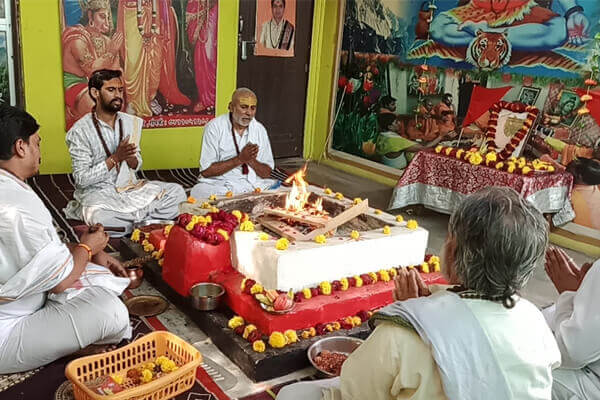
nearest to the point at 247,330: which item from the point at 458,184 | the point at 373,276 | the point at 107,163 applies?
the point at 373,276

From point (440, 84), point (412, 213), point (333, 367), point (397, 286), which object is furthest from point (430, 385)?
point (440, 84)

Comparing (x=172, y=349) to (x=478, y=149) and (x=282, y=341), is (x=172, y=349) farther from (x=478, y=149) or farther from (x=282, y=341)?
(x=478, y=149)

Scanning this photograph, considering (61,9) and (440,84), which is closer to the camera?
(61,9)

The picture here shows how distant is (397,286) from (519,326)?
64 cm

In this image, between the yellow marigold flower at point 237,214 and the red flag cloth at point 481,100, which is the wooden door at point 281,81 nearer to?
the red flag cloth at point 481,100

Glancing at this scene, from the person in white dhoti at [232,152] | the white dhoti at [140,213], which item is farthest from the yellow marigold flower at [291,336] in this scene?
the white dhoti at [140,213]

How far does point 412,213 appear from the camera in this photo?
6.91m

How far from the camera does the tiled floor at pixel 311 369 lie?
124 inches

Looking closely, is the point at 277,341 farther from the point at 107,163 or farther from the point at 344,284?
the point at 107,163

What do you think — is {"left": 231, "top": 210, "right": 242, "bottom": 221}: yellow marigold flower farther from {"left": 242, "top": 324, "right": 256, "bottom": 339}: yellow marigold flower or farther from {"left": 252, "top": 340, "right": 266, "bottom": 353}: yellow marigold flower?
{"left": 252, "top": 340, "right": 266, "bottom": 353}: yellow marigold flower

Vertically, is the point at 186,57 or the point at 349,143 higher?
the point at 186,57

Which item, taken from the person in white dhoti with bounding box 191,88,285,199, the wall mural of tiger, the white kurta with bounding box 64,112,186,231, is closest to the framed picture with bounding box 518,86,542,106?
the wall mural of tiger

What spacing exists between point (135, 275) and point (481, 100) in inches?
190

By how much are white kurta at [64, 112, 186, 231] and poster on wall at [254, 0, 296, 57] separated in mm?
3569
